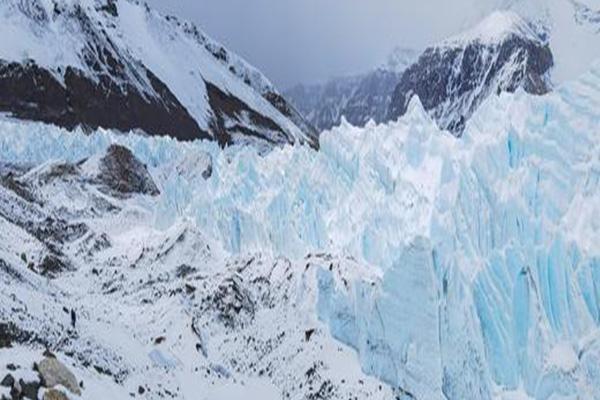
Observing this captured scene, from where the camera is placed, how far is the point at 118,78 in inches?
6442

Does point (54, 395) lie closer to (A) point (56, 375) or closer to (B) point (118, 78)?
(A) point (56, 375)

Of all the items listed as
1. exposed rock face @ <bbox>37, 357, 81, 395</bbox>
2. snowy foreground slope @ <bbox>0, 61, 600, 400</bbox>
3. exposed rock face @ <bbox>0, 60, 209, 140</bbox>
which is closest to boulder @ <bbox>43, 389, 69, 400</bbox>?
exposed rock face @ <bbox>37, 357, 81, 395</bbox>

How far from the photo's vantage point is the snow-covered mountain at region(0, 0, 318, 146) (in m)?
148

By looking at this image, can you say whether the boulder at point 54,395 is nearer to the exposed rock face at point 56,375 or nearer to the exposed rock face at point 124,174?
the exposed rock face at point 56,375

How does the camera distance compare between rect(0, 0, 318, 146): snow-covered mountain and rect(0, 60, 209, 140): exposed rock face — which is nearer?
rect(0, 60, 209, 140): exposed rock face

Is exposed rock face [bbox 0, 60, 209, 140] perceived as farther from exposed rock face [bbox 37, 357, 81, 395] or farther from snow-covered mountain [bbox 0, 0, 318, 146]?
exposed rock face [bbox 37, 357, 81, 395]

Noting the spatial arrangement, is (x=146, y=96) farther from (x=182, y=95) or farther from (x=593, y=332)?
(x=593, y=332)

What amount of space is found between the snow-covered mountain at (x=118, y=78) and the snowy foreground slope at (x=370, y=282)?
99753mm

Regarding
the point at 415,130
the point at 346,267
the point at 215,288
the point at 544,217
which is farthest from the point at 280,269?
the point at 544,217

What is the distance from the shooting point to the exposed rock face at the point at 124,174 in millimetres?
74062

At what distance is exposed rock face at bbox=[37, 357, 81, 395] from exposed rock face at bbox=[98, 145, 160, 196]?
51.2m

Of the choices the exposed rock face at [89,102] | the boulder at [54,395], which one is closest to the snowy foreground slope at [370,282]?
the boulder at [54,395]

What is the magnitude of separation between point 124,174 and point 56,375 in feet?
179

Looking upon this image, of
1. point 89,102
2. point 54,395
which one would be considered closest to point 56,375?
point 54,395
